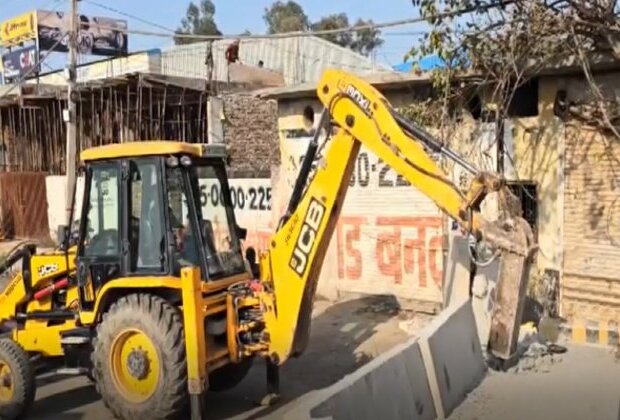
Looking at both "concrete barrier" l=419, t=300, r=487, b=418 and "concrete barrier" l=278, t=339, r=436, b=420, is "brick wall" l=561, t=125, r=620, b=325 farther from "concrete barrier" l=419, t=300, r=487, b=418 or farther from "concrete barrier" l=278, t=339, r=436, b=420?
"concrete barrier" l=278, t=339, r=436, b=420

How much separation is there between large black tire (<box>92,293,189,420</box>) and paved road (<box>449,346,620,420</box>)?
249cm

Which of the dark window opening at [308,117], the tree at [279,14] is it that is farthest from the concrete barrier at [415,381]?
the tree at [279,14]

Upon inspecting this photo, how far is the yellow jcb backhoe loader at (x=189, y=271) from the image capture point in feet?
21.5

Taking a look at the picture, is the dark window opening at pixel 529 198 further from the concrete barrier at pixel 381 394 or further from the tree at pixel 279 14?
the tree at pixel 279 14

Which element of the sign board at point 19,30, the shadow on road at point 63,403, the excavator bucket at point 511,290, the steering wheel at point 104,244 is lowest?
the shadow on road at point 63,403

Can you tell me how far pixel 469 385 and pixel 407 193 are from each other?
4833 mm

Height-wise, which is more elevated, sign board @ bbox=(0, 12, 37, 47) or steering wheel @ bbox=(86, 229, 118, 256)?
sign board @ bbox=(0, 12, 37, 47)

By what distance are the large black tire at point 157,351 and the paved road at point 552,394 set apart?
8.17ft

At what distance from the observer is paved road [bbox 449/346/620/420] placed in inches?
254

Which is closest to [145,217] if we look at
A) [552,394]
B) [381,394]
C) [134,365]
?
[134,365]

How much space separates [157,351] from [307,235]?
5.72 ft

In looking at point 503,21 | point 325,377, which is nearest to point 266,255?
point 325,377

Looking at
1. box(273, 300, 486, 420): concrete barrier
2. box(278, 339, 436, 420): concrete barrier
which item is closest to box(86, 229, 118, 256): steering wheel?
box(273, 300, 486, 420): concrete barrier

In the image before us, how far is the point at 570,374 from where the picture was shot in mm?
7570
